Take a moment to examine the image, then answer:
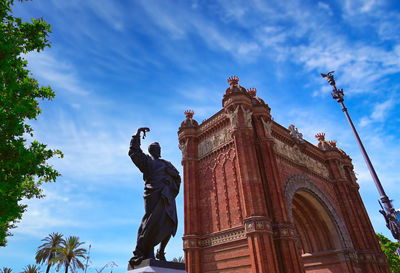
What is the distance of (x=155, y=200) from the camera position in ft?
17.0

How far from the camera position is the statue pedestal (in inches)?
169

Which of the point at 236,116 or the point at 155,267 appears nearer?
the point at 155,267

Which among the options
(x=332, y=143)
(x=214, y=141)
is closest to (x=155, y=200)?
(x=214, y=141)

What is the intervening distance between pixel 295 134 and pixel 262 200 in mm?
10831

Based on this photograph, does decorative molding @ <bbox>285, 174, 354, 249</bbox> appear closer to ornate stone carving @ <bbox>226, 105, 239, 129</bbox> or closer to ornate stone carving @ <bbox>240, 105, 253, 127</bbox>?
ornate stone carving @ <bbox>240, 105, 253, 127</bbox>

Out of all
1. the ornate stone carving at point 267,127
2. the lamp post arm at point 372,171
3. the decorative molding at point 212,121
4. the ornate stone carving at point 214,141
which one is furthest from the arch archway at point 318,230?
the lamp post arm at point 372,171

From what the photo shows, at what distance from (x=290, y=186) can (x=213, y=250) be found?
7.93 m

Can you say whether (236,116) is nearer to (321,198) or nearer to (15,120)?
(321,198)

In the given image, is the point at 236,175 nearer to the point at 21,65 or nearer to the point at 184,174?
the point at 184,174

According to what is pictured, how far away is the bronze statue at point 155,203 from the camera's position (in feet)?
16.1

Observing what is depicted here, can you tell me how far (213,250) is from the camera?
59.8ft

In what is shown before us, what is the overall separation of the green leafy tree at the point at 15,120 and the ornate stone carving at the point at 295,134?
2124 centimetres

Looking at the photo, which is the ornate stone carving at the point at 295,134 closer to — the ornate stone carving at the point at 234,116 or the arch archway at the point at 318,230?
the arch archway at the point at 318,230

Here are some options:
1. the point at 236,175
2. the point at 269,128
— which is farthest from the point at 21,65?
the point at 269,128
